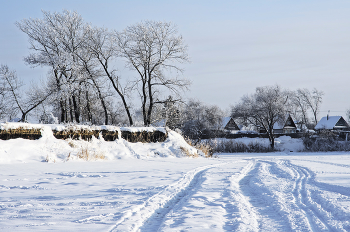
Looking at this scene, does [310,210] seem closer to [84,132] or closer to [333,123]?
[84,132]

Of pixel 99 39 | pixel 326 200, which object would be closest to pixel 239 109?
pixel 99 39

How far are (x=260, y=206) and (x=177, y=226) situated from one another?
161 cm

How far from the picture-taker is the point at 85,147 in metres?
12.1

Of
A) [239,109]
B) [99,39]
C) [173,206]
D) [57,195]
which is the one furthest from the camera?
[239,109]

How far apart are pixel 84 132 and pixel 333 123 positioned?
64610 millimetres

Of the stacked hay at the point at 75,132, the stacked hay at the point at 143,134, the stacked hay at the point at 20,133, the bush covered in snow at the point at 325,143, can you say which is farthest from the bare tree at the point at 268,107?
the stacked hay at the point at 20,133

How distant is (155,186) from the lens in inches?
231

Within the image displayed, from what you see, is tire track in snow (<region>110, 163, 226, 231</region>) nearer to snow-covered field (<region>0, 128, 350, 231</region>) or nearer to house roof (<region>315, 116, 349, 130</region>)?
snow-covered field (<region>0, 128, 350, 231</region>)

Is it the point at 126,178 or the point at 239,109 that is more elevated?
the point at 239,109

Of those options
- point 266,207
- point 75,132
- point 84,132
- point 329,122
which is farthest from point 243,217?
point 329,122

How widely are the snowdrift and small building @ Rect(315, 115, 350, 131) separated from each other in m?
57.5

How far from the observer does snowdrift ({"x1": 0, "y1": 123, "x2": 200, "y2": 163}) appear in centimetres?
1007

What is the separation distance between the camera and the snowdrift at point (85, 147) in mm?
→ 10070

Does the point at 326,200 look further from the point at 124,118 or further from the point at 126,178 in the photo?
the point at 124,118
